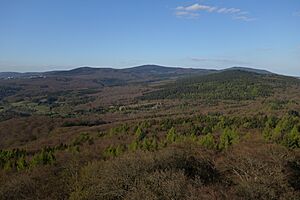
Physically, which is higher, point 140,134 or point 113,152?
point 113,152

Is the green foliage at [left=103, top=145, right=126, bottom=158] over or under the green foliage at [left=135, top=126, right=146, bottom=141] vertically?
over

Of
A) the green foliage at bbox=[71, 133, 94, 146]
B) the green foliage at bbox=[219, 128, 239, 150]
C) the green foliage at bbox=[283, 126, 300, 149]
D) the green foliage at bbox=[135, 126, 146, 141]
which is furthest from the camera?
the green foliage at bbox=[135, 126, 146, 141]

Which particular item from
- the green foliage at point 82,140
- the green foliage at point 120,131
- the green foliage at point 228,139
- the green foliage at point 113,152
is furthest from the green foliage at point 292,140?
the green foliage at point 120,131

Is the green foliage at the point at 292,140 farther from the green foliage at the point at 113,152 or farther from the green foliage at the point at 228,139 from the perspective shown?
Answer: the green foliage at the point at 113,152

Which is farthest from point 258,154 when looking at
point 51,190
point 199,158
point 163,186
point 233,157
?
point 51,190

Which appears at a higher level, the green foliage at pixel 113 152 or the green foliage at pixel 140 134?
the green foliage at pixel 113 152

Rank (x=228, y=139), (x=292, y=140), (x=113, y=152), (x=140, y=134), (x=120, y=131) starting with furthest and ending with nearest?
(x=120, y=131), (x=140, y=134), (x=228, y=139), (x=292, y=140), (x=113, y=152)

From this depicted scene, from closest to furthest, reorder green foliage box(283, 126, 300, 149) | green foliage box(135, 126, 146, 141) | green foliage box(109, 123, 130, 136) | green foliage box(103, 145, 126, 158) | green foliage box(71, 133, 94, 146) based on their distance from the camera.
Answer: green foliage box(103, 145, 126, 158)
green foliage box(283, 126, 300, 149)
green foliage box(71, 133, 94, 146)
green foliage box(135, 126, 146, 141)
green foliage box(109, 123, 130, 136)

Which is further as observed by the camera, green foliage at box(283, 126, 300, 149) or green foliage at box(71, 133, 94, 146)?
green foliage at box(71, 133, 94, 146)

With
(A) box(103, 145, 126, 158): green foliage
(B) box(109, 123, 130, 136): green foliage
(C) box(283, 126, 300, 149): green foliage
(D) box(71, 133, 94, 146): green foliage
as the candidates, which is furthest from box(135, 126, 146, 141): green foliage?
(C) box(283, 126, 300, 149): green foliage

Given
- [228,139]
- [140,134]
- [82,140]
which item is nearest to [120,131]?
[140,134]

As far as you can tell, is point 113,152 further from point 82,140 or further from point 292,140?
point 292,140

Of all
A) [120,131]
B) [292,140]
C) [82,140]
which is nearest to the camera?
[292,140]

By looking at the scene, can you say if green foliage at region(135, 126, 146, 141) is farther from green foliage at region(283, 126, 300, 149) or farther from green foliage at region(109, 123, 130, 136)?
green foliage at region(283, 126, 300, 149)
